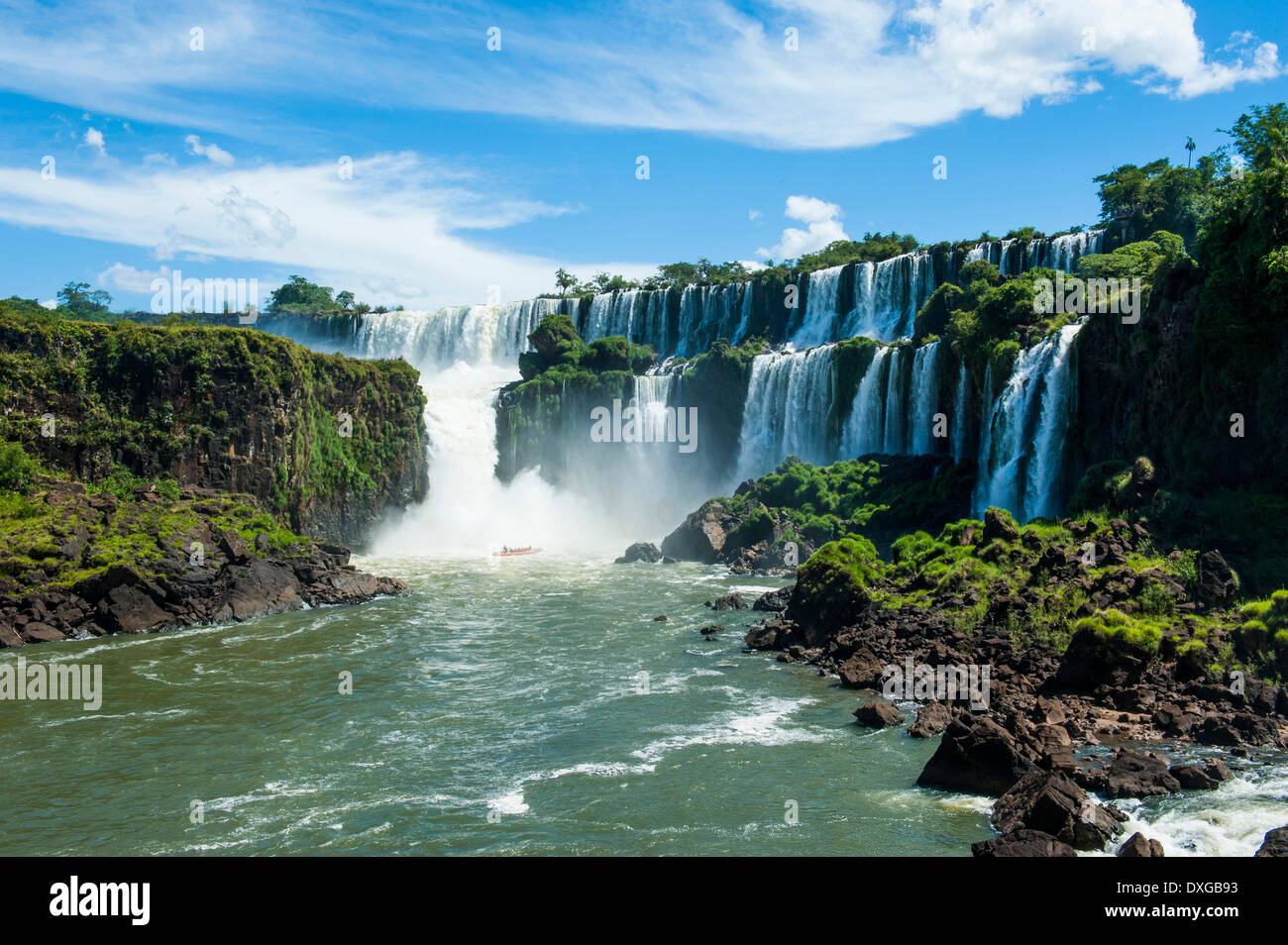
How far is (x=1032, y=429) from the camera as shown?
→ 35.4 meters

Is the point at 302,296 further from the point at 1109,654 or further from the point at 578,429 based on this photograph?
the point at 1109,654

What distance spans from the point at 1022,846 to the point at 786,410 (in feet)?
142

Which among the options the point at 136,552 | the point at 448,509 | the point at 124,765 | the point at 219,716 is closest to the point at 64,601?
the point at 136,552

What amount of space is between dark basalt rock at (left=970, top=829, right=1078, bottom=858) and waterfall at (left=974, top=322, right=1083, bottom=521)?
2440cm

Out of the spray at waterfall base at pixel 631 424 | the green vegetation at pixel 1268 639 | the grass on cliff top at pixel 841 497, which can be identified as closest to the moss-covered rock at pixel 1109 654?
the green vegetation at pixel 1268 639

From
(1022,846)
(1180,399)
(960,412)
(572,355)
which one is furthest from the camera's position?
(572,355)

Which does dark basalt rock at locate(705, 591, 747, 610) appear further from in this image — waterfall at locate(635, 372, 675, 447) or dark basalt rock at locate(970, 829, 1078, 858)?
waterfall at locate(635, 372, 675, 447)

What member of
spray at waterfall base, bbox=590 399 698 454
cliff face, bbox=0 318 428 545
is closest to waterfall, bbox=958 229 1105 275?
spray at waterfall base, bbox=590 399 698 454

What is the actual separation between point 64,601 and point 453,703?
15194 millimetres

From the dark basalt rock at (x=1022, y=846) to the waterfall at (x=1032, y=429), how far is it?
24.4 m

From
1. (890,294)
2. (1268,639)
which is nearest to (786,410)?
(890,294)

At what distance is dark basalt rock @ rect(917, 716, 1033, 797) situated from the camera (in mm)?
15023

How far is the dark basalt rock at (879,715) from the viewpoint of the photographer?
19.0 metres

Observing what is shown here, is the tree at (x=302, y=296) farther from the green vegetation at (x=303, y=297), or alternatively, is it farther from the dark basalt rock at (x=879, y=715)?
the dark basalt rock at (x=879, y=715)
